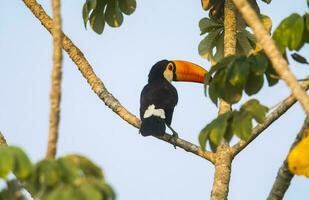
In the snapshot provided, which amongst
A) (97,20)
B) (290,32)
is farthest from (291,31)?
(97,20)

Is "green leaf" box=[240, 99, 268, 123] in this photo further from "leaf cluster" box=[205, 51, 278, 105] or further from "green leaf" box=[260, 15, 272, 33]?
"green leaf" box=[260, 15, 272, 33]

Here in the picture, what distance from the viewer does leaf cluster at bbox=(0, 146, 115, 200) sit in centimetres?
285

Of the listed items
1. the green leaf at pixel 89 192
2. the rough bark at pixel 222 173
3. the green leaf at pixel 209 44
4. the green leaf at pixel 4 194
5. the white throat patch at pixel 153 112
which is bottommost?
the rough bark at pixel 222 173

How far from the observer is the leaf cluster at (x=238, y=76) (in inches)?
153

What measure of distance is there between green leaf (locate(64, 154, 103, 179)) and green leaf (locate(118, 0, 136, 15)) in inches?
199

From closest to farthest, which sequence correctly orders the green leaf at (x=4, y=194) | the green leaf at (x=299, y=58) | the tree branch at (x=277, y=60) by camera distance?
the green leaf at (x=4, y=194) → the tree branch at (x=277, y=60) → the green leaf at (x=299, y=58)

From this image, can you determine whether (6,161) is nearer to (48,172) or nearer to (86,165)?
(48,172)

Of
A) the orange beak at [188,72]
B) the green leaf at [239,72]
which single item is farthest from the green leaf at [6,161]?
the orange beak at [188,72]

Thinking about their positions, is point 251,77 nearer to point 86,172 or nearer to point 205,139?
point 205,139

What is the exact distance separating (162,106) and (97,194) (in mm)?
6655

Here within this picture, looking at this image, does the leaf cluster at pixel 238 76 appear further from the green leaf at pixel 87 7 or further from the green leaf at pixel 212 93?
the green leaf at pixel 87 7

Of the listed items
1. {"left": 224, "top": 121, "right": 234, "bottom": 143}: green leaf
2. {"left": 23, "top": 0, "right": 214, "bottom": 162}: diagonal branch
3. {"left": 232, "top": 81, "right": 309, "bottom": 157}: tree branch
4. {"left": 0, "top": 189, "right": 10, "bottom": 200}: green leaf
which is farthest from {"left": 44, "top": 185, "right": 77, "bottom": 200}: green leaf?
{"left": 23, "top": 0, "right": 214, "bottom": 162}: diagonal branch

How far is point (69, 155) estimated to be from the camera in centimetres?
312

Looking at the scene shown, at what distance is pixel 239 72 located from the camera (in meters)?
3.88
